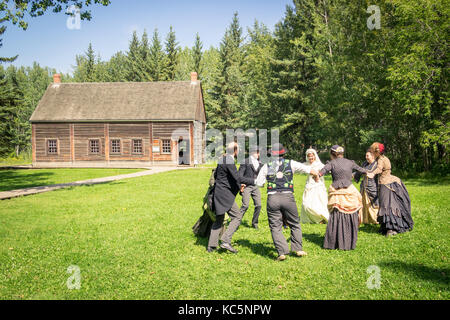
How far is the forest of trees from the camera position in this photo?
1944 centimetres

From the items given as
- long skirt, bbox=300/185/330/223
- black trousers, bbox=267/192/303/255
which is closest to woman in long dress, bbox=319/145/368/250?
black trousers, bbox=267/192/303/255

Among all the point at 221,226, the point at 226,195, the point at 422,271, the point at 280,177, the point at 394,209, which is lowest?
the point at 422,271

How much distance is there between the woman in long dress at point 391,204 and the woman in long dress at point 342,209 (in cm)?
116

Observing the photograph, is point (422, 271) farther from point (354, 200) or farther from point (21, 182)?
point (21, 182)

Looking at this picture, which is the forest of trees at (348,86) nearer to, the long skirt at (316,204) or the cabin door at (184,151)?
Answer: the cabin door at (184,151)

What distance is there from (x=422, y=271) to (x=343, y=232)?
1.50 metres

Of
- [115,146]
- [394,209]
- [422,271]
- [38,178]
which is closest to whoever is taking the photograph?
[422,271]

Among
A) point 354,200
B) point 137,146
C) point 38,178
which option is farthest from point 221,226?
point 137,146

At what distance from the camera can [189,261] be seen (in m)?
6.30

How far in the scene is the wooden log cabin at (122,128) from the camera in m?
33.8

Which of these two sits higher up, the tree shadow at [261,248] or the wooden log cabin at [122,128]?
the wooden log cabin at [122,128]

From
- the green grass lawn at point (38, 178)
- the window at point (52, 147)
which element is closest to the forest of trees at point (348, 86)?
the window at point (52, 147)
